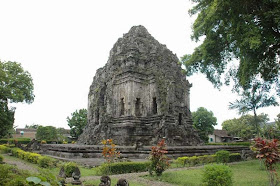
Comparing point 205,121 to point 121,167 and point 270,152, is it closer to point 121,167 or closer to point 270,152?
point 121,167

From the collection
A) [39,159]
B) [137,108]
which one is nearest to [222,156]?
[39,159]

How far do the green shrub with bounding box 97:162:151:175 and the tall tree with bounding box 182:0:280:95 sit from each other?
6.45m

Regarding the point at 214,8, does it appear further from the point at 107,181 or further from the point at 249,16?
the point at 107,181

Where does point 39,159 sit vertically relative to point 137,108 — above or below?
below

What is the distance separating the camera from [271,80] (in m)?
14.1

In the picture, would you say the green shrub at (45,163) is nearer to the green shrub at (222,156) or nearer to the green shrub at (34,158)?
the green shrub at (34,158)

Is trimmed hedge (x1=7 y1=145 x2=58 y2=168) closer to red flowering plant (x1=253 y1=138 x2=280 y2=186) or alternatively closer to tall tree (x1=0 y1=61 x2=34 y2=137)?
red flowering plant (x1=253 y1=138 x2=280 y2=186)

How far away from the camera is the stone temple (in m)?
20.6

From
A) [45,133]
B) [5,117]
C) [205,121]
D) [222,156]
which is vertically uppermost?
[205,121]

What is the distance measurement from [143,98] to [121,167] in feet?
43.8

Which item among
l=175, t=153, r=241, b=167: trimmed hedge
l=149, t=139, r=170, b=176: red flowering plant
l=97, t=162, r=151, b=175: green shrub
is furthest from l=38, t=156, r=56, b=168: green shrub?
l=175, t=153, r=241, b=167: trimmed hedge

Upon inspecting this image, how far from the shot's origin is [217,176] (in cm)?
652

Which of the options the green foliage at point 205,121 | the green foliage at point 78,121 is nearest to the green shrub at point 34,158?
the green foliage at point 78,121

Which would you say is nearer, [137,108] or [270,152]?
[270,152]
